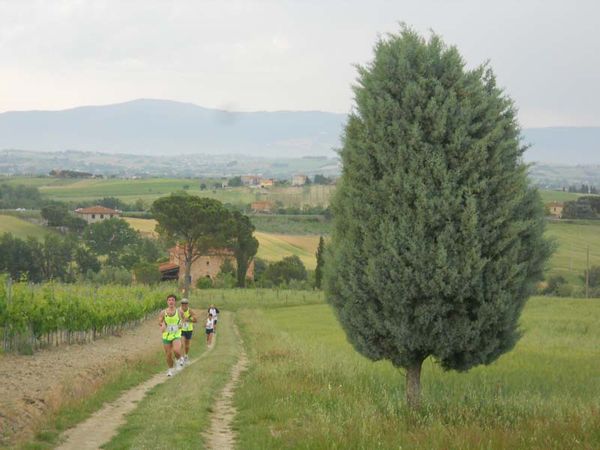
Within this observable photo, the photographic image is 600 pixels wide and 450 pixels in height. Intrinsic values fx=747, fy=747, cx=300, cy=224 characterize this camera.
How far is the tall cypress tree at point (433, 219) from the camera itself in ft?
34.9

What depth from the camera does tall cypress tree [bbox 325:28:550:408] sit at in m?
10.6

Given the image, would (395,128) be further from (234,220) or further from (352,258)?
(234,220)

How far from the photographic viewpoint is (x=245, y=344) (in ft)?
104

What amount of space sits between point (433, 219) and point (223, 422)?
4.67 meters

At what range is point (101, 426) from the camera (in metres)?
10.9

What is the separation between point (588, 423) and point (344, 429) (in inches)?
113

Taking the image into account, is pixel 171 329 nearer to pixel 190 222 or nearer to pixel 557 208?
pixel 190 222

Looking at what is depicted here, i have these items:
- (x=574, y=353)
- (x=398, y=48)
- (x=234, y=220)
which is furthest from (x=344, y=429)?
(x=234, y=220)

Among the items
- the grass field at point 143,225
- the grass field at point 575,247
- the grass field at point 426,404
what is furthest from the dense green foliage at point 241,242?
the grass field at point 426,404

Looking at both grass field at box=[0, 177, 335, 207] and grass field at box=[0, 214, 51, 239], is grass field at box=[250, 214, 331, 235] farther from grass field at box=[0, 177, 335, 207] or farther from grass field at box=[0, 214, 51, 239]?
grass field at box=[0, 214, 51, 239]

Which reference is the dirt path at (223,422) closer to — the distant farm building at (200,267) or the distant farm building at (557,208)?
the distant farm building at (200,267)

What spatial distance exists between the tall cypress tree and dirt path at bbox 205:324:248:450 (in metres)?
2.41

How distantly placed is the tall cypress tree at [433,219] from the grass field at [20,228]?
296 feet

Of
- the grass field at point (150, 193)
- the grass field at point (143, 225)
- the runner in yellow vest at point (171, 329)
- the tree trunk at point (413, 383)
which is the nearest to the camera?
the tree trunk at point (413, 383)
